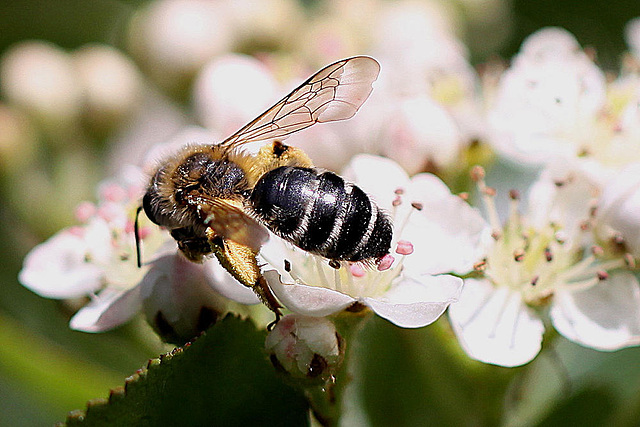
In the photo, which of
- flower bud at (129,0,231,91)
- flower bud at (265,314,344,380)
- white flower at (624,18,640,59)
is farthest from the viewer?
flower bud at (129,0,231,91)

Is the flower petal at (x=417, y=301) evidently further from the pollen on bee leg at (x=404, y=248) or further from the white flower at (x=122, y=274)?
the white flower at (x=122, y=274)

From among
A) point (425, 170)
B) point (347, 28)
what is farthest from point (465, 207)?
point (347, 28)

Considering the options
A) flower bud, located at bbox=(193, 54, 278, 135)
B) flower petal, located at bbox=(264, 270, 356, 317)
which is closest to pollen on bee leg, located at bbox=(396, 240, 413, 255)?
flower petal, located at bbox=(264, 270, 356, 317)

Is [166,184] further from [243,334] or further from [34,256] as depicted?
[34,256]

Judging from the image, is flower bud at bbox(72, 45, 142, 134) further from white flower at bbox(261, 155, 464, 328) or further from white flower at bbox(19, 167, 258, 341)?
white flower at bbox(261, 155, 464, 328)

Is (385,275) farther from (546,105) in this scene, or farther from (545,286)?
(546,105)

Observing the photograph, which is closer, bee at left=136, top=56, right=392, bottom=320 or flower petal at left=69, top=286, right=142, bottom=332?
bee at left=136, top=56, right=392, bottom=320
